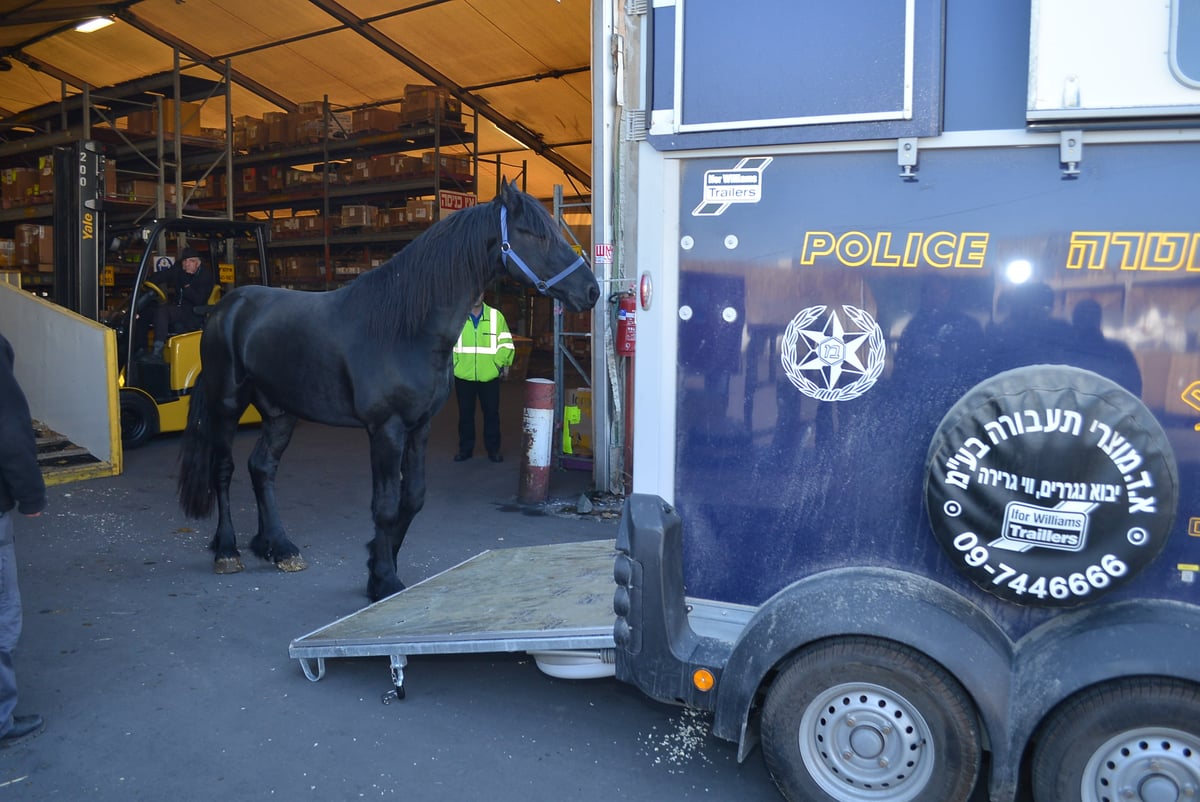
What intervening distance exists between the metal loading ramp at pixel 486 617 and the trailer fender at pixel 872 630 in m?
0.57

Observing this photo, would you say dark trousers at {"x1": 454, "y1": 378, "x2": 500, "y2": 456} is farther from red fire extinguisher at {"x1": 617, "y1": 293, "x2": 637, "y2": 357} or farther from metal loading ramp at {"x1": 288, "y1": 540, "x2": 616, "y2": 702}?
metal loading ramp at {"x1": 288, "y1": 540, "x2": 616, "y2": 702}

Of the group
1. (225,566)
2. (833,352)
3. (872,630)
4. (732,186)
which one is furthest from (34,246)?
(872,630)

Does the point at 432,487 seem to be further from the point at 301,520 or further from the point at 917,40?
the point at 917,40

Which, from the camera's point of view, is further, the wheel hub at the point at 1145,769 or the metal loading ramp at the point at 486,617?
the metal loading ramp at the point at 486,617

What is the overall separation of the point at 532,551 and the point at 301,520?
2.68m

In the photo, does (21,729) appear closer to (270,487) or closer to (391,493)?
(391,493)

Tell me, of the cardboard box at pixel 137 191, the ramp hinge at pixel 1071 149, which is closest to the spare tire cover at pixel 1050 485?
the ramp hinge at pixel 1071 149

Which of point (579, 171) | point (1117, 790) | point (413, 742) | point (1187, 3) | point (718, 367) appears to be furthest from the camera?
point (579, 171)

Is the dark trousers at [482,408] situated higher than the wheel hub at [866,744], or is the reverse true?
the dark trousers at [482,408]

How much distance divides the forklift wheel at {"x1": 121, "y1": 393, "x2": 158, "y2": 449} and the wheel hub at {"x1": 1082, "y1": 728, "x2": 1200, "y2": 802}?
924 centimetres

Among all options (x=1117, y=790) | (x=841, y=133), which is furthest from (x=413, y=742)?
(x=841, y=133)

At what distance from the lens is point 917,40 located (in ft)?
8.68

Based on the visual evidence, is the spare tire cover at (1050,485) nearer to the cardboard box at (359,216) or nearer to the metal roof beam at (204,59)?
the metal roof beam at (204,59)

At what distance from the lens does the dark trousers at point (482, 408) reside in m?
9.15
